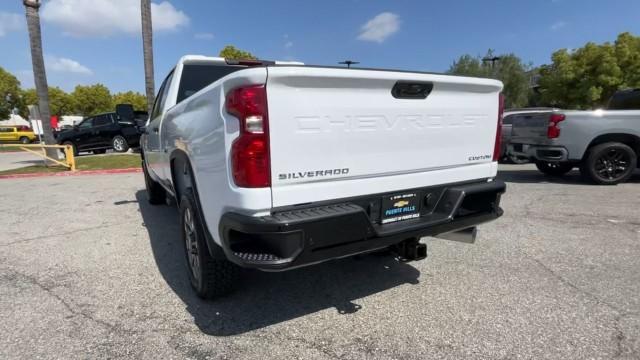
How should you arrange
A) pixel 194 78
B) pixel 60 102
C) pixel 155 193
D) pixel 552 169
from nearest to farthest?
pixel 194 78, pixel 155 193, pixel 552 169, pixel 60 102

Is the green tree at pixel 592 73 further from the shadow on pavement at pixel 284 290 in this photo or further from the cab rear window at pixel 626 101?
the shadow on pavement at pixel 284 290

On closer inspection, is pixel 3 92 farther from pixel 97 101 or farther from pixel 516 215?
pixel 516 215

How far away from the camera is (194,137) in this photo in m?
2.49

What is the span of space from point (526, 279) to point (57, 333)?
360 centimetres

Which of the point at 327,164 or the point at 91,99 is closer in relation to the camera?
the point at 327,164

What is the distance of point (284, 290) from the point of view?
292cm

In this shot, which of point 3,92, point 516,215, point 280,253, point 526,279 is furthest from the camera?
point 3,92

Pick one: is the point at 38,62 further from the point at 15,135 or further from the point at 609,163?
the point at 15,135

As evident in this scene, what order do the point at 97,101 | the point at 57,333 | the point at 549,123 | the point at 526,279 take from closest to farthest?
the point at 57,333
the point at 526,279
the point at 549,123
the point at 97,101

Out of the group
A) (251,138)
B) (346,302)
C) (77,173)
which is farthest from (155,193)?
(77,173)

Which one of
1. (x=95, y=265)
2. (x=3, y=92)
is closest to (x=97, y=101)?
(x=3, y=92)

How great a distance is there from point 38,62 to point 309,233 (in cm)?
1402

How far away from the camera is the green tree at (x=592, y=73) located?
2723 cm

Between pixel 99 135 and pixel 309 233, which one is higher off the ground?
pixel 99 135
